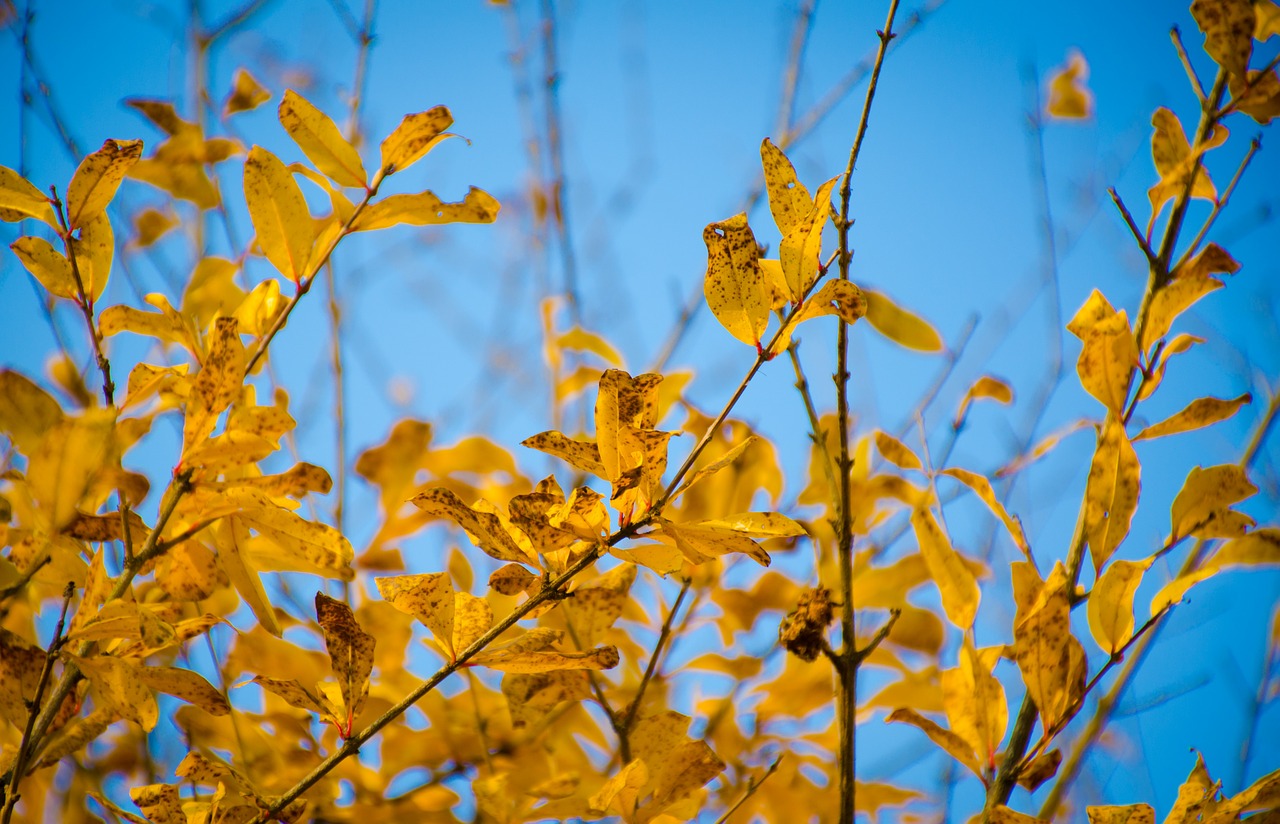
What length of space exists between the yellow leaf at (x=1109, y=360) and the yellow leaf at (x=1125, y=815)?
22 centimetres

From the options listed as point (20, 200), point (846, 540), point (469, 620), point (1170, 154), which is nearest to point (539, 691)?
point (469, 620)

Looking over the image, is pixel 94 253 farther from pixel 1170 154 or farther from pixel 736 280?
pixel 1170 154

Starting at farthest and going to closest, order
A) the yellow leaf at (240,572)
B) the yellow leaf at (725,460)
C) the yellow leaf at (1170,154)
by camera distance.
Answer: the yellow leaf at (1170,154) → the yellow leaf at (240,572) → the yellow leaf at (725,460)

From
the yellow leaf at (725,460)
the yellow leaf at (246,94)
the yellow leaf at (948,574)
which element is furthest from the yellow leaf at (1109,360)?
the yellow leaf at (246,94)

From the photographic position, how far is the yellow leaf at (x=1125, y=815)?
451 mm

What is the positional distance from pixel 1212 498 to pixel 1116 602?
0.09 m

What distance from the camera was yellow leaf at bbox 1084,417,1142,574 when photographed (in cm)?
52

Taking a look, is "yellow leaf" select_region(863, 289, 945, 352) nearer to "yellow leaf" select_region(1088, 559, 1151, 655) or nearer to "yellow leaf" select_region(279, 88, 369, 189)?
"yellow leaf" select_region(1088, 559, 1151, 655)

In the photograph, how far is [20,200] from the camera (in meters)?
0.50

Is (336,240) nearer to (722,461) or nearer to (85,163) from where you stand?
(85,163)

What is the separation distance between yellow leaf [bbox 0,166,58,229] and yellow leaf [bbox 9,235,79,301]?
0.6 inches

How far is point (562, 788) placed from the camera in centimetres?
56

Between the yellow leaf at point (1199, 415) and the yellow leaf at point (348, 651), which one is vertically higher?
the yellow leaf at point (1199, 415)

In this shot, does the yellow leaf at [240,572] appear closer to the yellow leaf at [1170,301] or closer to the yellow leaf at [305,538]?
the yellow leaf at [305,538]
